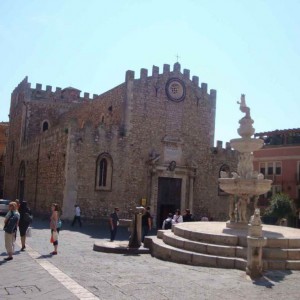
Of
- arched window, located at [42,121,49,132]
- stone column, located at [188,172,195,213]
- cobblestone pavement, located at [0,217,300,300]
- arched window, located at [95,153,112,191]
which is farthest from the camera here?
arched window, located at [42,121,49,132]

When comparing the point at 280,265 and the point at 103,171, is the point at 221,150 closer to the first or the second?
the point at 103,171

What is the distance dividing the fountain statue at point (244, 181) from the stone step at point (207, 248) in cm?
212

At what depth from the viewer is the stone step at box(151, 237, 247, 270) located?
10.1 m

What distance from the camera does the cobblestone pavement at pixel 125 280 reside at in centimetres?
734

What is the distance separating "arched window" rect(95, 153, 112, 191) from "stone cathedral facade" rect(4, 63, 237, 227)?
5 centimetres

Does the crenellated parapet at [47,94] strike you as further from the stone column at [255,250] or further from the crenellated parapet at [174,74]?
the stone column at [255,250]

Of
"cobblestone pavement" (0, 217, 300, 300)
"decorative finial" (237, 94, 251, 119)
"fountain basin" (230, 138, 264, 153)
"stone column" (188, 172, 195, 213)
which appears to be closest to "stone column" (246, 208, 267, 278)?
"cobblestone pavement" (0, 217, 300, 300)

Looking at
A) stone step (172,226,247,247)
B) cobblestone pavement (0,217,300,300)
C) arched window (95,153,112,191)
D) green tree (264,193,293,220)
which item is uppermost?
arched window (95,153,112,191)

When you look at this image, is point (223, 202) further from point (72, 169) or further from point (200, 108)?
point (72, 169)

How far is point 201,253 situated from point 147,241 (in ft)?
9.14

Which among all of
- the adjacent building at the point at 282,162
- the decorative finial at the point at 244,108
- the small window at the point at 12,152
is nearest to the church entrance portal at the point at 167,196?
the decorative finial at the point at 244,108

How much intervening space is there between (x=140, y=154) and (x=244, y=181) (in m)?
14.5

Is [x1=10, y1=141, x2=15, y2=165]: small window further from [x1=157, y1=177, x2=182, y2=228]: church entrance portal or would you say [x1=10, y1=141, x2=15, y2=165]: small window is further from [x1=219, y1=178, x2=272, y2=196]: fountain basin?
[x1=219, y1=178, x2=272, y2=196]: fountain basin

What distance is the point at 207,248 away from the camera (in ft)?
35.3
